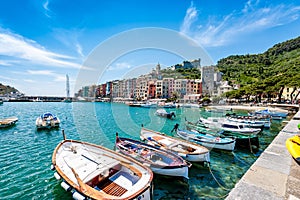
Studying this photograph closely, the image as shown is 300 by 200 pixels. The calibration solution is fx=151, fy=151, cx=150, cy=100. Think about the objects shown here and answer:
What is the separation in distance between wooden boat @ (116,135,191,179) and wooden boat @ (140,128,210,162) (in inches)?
49.1

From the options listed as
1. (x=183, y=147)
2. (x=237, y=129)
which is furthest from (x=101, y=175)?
(x=237, y=129)

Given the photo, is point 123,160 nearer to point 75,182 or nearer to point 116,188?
point 116,188

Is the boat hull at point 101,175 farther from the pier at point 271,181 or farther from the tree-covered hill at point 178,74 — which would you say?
the tree-covered hill at point 178,74

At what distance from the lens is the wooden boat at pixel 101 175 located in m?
5.17

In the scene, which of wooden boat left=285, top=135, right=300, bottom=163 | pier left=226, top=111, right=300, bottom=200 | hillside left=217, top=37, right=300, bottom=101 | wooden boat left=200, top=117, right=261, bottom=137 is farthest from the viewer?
hillside left=217, top=37, right=300, bottom=101

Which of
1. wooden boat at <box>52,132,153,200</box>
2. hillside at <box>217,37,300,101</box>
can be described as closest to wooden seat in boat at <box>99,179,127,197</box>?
wooden boat at <box>52,132,153,200</box>

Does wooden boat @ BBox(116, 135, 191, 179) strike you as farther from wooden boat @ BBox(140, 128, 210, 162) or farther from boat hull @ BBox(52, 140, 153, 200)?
boat hull @ BBox(52, 140, 153, 200)

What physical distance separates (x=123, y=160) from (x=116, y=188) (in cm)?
129

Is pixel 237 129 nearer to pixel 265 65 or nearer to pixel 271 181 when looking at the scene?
pixel 271 181

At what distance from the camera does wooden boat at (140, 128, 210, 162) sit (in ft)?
30.4

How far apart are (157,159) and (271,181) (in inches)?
203

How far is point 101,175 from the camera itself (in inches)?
250

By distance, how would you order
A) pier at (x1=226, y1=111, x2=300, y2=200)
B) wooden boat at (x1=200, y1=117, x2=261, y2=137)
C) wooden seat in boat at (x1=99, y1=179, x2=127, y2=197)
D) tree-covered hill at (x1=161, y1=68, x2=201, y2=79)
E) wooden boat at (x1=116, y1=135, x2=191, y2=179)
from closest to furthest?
pier at (x1=226, y1=111, x2=300, y2=200) → wooden seat in boat at (x1=99, y1=179, x2=127, y2=197) → wooden boat at (x1=116, y1=135, x2=191, y2=179) → wooden boat at (x1=200, y1=117, x2=261, y2=137) → tree-covered hill at (x1=161, y1=68, x2=201, y2=79)

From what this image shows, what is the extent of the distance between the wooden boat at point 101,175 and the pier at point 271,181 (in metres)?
2.98
